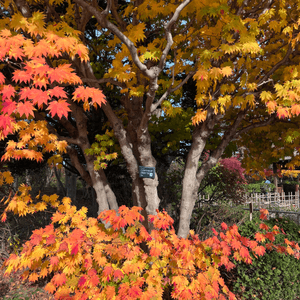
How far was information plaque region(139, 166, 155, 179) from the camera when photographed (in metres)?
4.72

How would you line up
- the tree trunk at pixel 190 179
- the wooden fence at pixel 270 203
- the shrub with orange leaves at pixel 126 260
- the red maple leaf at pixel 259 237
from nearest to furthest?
1. the shrub with orange leaves at pixel 126 260
2. the red maple leaf at pixel 259 237
3. the tree trunk at pixel 190 179
4. the wooden fence at pixel 270 203

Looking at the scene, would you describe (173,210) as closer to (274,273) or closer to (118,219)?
(274,273)

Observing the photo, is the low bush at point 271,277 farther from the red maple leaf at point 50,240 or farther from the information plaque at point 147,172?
the red maple leaf at point 50,240

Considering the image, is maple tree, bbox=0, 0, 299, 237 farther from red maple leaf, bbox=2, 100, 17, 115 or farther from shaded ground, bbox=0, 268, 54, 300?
shaded ground, bbox=0, 268, 54, 300

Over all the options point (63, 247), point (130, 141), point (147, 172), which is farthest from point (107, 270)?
point (130, 141)

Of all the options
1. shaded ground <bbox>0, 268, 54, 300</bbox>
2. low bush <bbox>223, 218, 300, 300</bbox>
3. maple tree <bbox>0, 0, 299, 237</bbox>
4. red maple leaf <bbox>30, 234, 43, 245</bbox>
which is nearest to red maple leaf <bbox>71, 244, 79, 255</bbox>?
red maple leaf <bbox>30, 234, 43, 245</bbox>

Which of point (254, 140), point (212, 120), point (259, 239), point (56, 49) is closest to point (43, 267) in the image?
point (56, 49)

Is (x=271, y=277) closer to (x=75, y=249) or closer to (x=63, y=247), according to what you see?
(x=75, y=249)

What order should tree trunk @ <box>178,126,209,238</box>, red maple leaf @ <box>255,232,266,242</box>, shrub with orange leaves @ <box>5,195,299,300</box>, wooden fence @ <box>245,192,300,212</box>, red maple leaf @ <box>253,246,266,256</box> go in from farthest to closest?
1. wooden fence @ <box>245,192,300,212</box>
2. tree trunk @ <box>178,126,209,238</box>
3. red maple leaf @ <box>255,232,266,242</box>
4. red maple leaf @ <box>253,246,266,256</box>
5. shrub with orange leaves @ <box>5,195,299,300</box>

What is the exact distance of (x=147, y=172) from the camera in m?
4.74

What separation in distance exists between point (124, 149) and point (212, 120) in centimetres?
190

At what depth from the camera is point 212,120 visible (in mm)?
4820

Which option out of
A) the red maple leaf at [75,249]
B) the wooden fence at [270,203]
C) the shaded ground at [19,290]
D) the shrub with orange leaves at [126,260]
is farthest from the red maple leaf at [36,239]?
the wooden fence at [270,203]

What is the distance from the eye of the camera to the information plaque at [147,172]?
472cm
